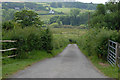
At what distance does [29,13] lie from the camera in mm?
28172

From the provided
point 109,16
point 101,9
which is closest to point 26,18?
point 109,16

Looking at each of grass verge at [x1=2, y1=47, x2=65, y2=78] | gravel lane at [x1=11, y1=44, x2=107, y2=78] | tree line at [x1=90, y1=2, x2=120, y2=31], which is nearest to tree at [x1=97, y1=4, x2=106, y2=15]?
tree line at [x1=90, y1=2, x2=120, y2=31]

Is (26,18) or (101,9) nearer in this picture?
(26,18)

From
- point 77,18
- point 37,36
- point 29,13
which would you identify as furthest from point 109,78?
point 77,18

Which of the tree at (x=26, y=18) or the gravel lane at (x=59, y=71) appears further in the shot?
the tree at (x=26, y=18)

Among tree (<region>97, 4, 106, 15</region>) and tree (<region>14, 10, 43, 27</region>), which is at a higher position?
tree (<region>97, 4, 106, 15</region>)

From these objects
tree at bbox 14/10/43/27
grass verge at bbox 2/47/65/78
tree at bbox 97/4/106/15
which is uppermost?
tree at bbox 97/4/106/15

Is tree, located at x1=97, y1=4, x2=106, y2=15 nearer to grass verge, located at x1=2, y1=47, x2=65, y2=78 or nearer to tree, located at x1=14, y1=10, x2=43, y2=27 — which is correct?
tree, located at x1=14, y1=10, x2=43, y2=27

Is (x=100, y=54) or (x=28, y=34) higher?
(x=28, y=34)

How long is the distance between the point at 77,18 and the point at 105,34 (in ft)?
241

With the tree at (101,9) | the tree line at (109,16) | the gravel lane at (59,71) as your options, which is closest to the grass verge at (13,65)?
the gravel lane at (59,71)

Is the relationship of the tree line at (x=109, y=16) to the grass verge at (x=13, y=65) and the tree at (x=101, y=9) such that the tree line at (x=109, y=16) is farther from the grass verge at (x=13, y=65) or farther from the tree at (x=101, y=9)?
the grass verge at (x=13, y=65)

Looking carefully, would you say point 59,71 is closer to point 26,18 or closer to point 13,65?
point 13,65

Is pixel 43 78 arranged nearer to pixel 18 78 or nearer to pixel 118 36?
pixel 18 78
